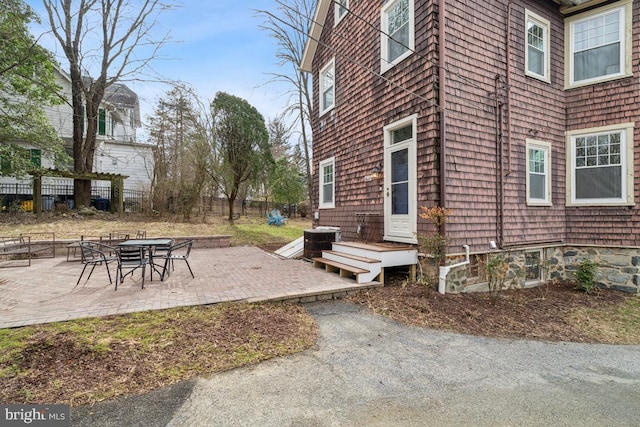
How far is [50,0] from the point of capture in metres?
11.7

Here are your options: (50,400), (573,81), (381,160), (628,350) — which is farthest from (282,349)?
(573,81)

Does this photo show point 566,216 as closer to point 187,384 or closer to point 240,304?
point 240,304

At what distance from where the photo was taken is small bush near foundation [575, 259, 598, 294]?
21.0 feet

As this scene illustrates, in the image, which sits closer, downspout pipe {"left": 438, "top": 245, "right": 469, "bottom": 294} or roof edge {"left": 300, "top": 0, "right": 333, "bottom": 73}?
downspout pipe {"left": 438, "top": 245, "right": 469, "bottom": 294}

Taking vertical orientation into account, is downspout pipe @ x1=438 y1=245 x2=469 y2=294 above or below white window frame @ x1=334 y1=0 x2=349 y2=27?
below

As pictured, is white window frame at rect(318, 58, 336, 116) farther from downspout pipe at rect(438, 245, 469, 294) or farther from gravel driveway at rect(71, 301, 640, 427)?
gravel driveway at rect(71, 301, 640, 427)

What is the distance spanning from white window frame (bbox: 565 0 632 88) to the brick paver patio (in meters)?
7.16

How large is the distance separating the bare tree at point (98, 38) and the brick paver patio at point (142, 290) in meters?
8.94

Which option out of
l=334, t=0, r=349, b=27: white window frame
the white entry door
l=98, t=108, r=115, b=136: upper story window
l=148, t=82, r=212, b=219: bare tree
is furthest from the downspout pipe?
l=98, t=108, r=115, b=136: upper story window

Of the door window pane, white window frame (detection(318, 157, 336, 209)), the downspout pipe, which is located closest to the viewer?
the downspout pipe

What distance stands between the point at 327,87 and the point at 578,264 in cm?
815

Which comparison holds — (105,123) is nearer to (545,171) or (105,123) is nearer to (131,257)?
(131,257)

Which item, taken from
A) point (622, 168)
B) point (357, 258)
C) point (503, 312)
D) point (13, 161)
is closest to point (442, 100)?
point (357, 258)

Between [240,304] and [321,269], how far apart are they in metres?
2.77
